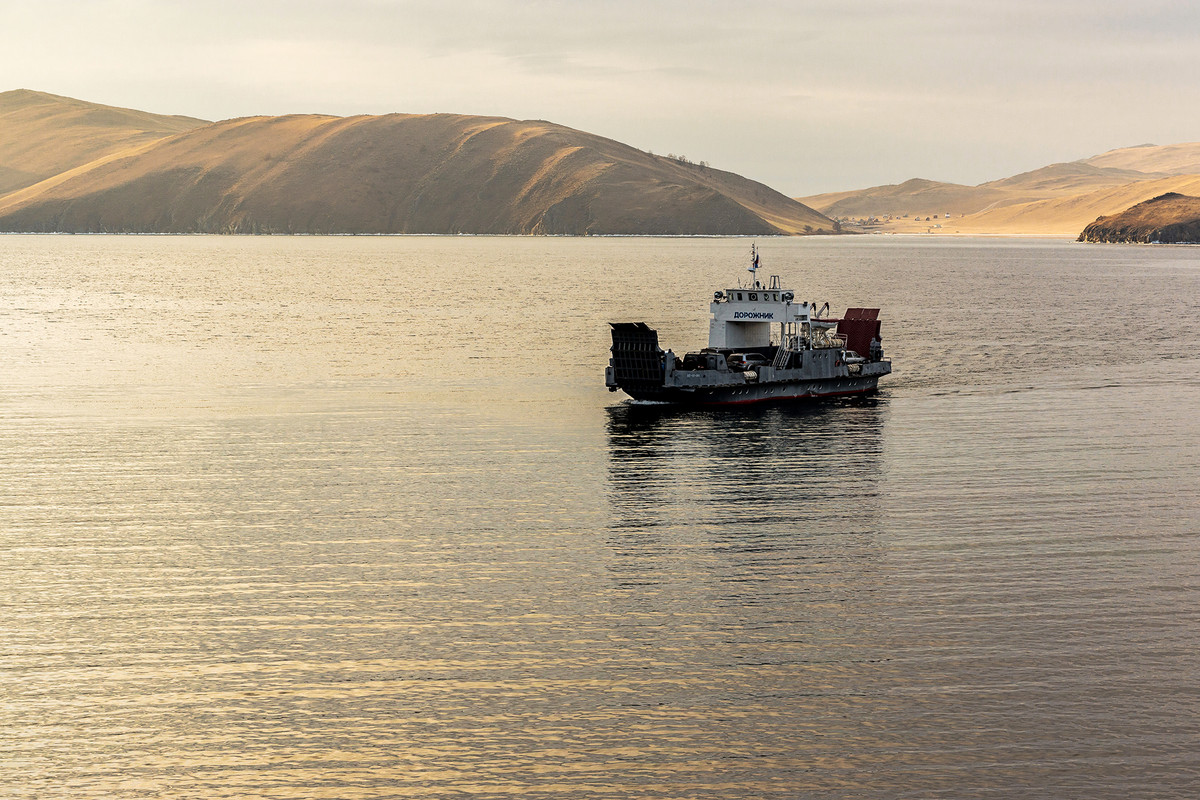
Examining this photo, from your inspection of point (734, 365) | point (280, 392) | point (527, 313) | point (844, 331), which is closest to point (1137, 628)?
point (734, 365)

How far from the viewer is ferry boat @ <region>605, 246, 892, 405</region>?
65.5 metres

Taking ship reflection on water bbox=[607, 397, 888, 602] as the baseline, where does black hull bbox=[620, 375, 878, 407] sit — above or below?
above

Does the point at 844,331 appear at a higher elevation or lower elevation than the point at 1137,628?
higher

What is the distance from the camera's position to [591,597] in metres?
28.9

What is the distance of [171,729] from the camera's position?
21344 millimetres

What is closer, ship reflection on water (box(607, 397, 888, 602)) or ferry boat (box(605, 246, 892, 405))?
ship reflection on water (box(607, 397, 888, 602))

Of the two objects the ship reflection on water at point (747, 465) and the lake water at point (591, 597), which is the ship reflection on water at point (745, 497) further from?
the lake water at point (591, 597)

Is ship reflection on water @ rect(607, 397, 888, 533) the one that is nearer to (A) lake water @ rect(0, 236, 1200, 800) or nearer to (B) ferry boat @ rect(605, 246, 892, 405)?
(A) lake water @ rect(0, 236, 1200, 800)

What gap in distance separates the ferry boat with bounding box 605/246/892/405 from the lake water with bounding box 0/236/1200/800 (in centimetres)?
254

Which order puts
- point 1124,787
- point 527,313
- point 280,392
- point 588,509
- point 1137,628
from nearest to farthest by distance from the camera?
point 1124,787 → point 1137,628 → point 588,509 → point 280,392 → point 527,313

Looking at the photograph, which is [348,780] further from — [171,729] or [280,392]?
[280,392]

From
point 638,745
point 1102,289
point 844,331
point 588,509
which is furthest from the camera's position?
point 1102,289

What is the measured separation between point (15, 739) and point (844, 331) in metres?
67.7

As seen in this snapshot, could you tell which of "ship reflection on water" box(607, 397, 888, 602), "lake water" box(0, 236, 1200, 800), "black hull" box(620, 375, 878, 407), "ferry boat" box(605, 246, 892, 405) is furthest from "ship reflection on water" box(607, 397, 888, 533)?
"ferry boat" box(605, 246, 892, 405)
